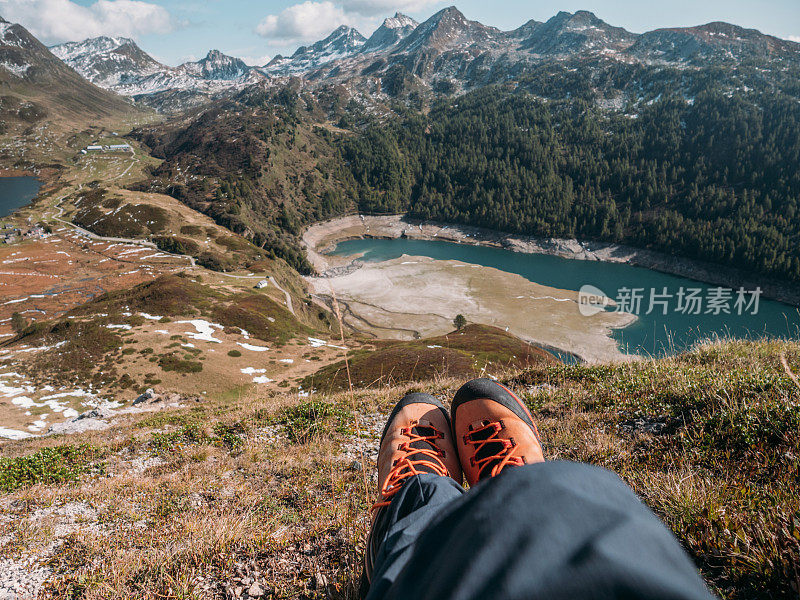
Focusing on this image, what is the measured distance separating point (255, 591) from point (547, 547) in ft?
9.01

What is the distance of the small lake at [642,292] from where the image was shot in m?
76.9

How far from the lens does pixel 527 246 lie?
137625 millimetres

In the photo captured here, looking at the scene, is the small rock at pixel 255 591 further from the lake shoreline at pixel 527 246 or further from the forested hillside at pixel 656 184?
the forested hillside at pixel 656 184

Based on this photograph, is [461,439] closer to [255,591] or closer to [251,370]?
[255,591]

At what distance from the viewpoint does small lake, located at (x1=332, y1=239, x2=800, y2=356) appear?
76938mm

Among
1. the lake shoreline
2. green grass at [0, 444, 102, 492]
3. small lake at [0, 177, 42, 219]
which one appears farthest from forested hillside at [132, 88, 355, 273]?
green grass at [0, 444, 102, 492]

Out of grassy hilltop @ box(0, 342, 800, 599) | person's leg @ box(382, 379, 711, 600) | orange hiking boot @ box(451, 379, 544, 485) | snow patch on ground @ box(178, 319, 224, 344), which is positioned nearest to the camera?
person's leg @ box(382, 379, 711, 600)

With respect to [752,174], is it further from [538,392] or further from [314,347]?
[538,392]

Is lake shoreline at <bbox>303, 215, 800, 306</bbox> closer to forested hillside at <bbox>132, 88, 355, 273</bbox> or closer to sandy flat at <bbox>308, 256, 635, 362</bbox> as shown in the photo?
forested hillside at <bbox>132, 88, 355, 273</bbox>

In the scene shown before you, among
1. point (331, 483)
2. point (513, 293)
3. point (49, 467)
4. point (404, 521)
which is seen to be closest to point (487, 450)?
point (404, 521)

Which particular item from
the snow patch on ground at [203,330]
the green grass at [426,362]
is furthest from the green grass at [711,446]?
the snow patch on ground at [203,330]

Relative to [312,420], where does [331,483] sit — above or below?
above

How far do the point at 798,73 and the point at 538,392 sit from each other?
970 ft

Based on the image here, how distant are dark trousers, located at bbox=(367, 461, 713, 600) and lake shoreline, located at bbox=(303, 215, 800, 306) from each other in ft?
388
